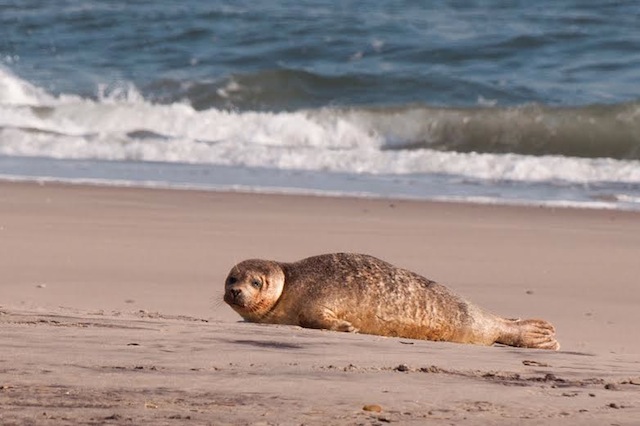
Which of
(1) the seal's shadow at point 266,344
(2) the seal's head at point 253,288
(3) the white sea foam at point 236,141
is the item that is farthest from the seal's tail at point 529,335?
(3) the white sea foam at point 236,141

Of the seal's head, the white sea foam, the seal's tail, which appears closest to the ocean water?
the white sea foam

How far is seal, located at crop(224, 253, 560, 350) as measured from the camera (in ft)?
19.2

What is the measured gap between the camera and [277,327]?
564 cm

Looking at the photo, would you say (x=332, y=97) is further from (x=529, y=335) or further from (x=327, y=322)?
(x=327, y=322)

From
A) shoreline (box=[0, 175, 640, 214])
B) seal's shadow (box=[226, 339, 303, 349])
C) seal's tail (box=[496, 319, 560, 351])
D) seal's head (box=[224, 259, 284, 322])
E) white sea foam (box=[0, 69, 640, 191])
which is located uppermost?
white sea foam (box=[0, 69, 640, 191])

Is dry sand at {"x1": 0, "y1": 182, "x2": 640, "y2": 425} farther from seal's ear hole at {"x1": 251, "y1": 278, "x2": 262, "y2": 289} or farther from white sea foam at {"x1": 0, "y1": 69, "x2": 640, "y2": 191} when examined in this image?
white sea foam at {"x1": 0, "y1": 69, "x2": 640, "y2": 191}

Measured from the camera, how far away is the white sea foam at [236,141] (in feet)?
48.4

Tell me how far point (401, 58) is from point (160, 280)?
1442 cm

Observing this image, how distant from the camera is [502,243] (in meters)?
9.51

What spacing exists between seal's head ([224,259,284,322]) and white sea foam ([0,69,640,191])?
846 cm

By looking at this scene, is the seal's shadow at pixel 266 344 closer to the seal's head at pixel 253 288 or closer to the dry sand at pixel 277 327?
the dry sand at pixel 277 327

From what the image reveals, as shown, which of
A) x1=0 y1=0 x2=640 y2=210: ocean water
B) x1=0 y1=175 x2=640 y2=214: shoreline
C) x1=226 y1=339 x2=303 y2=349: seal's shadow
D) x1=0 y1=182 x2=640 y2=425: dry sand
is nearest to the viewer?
x1=0 y1=182 x2=640 y2=425: dry sand

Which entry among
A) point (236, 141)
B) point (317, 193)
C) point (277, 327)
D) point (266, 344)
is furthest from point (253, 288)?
point (236, 141)

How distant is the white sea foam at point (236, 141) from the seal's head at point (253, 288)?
846 centimetres
